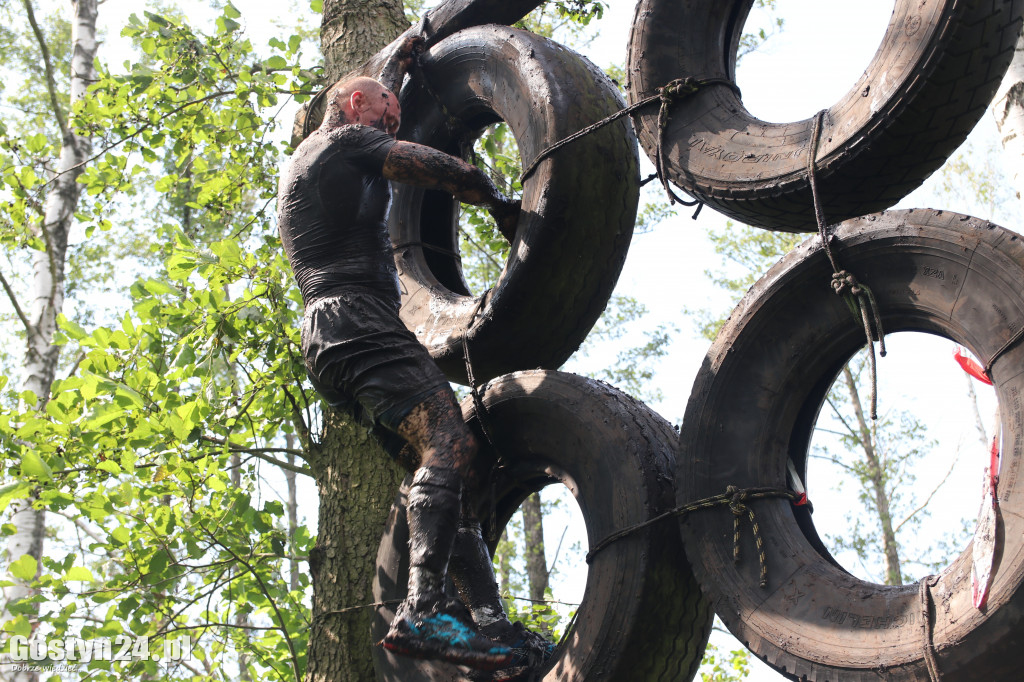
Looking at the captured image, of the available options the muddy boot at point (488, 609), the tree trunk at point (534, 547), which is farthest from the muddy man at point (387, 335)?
the tree trunk at point (534, 547)

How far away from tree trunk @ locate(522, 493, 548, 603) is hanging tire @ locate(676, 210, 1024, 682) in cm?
1034

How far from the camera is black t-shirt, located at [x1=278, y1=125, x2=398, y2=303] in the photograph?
3.81 metres

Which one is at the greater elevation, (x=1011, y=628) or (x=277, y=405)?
(x=277, y=405)

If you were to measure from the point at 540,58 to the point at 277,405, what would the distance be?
345cm

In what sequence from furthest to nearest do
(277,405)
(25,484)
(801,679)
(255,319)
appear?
(277,405) → (255,319) → (25,484) → (801,679)

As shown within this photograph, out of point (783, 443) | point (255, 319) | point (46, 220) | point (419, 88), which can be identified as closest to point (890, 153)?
point (783, 443)

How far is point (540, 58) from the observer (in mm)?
3953

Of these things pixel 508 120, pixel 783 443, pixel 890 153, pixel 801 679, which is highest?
pixel 508 120

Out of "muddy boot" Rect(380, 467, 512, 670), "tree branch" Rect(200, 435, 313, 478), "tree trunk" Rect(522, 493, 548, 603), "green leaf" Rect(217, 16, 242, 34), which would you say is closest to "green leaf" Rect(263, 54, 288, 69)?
"green leaf" Rect(217, 16, 242, 34)

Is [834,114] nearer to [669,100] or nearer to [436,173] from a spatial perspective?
[669,100]

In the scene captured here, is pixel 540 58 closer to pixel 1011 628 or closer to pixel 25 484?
pixel 1011 628

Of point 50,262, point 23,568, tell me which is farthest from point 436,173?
point 50,262

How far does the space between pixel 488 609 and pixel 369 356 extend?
105 cm

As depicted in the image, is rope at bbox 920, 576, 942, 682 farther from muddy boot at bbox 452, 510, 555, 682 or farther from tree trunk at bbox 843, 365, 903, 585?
tree trunk at bbox 843, 365, 903, 585
